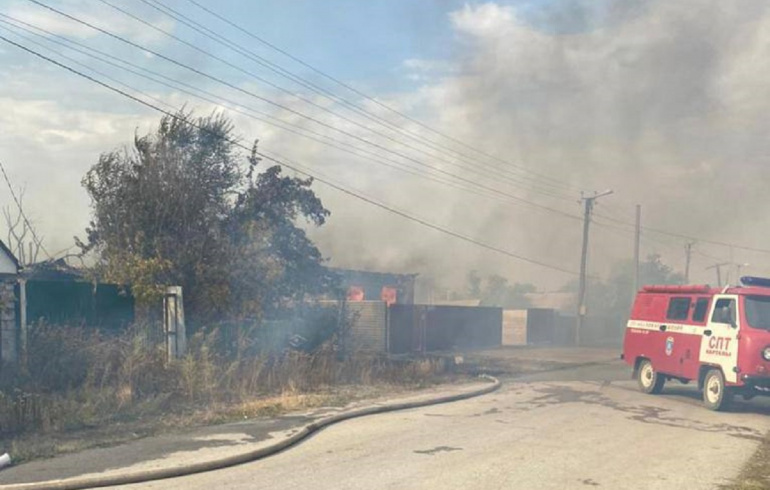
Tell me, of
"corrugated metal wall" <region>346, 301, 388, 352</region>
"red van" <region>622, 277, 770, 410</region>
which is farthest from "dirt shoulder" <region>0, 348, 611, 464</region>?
"corrugated metal wall" <region>346, 301, 388, 352</region>

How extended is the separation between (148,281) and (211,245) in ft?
5.62

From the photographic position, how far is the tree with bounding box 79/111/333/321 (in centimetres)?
1461

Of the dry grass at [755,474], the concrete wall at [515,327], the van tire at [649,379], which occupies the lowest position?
the concrete wall at [515,327]

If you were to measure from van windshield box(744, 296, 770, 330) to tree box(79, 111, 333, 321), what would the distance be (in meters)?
9.45

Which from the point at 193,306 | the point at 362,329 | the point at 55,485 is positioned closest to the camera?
the point at 55,485

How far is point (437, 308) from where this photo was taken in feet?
94.1

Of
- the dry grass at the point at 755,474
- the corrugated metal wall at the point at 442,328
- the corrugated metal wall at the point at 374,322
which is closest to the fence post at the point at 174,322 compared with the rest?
the dry grass at the point at 755,474

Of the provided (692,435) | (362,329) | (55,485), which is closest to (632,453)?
(692,435)

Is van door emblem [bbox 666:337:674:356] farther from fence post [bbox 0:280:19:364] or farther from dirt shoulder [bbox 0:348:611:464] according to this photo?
fence post [bbox 0:280:19:364]

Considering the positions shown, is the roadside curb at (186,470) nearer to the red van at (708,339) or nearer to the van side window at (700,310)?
the red van at (708,339)

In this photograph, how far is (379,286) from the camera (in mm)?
42875

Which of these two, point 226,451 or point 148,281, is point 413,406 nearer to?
point 226,451

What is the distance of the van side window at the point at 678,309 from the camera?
13.9 m

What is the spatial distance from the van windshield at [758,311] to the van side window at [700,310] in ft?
3.25
